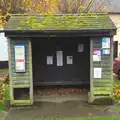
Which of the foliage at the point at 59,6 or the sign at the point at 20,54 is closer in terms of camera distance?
the sign at the point at 20,54

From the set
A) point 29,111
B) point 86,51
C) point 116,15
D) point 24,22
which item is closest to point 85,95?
point 86,51

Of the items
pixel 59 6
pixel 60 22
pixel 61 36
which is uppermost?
pixel 59 6

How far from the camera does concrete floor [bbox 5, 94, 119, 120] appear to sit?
9.91 m

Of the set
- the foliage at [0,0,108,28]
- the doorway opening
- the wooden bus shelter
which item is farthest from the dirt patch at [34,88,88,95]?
the foliage at [0,0,108,28]

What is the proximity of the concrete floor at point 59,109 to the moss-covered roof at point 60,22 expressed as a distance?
8.42 ft

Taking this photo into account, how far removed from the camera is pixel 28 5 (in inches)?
813

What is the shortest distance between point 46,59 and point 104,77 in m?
3.11

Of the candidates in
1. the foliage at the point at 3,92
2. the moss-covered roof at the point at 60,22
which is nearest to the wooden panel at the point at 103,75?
the moss-covered roof at the point at 60,22

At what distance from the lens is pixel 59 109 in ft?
34.9

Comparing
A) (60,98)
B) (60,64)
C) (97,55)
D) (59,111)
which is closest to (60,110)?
(59,111)

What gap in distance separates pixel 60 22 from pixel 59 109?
2.88 m

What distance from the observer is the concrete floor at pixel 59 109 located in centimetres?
991

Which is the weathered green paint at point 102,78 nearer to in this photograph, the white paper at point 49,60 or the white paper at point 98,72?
the white paper at point 98,72

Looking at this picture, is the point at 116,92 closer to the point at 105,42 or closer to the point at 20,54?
the point at 105,42
